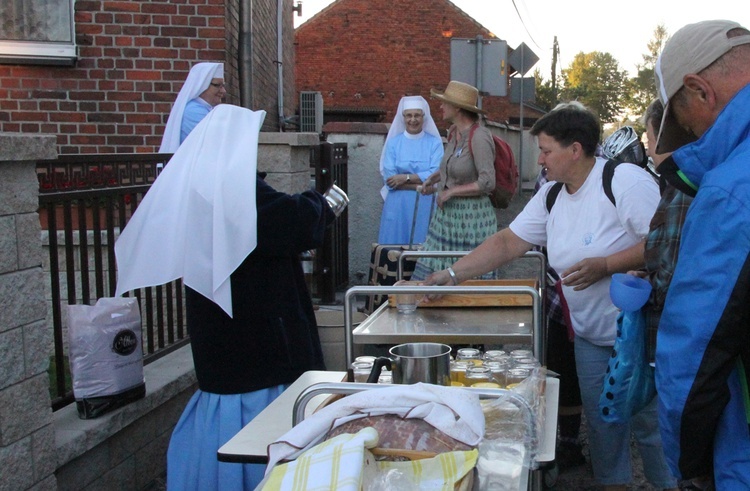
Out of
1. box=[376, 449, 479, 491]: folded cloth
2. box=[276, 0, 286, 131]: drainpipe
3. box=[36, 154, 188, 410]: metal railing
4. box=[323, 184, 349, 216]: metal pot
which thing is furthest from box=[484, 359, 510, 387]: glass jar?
box=[276, 0, 286, 131]: drainpipe

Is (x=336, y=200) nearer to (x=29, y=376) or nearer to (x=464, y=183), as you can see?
(x=29, y=376)

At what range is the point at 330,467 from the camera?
1521 mm

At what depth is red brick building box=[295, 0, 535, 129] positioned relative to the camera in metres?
33.4

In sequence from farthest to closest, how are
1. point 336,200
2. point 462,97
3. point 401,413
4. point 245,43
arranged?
point 245,43, point 462,97, point 336,200, point 401,413

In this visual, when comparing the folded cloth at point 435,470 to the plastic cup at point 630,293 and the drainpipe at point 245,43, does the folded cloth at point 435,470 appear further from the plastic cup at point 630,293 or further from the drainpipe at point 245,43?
the drainpipe at point 245,43

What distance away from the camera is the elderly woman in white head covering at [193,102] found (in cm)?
560

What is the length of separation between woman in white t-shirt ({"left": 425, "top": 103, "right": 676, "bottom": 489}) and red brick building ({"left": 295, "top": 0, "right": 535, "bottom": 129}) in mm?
29015

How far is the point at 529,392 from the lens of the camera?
217 centimetres

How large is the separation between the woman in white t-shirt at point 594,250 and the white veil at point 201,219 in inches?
40.9

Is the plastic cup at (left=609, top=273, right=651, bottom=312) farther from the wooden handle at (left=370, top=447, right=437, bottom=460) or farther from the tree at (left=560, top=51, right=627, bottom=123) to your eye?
the tree at (left=560, top=51, right=627, bottom=123)

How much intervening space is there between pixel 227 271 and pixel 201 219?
8.4 inches

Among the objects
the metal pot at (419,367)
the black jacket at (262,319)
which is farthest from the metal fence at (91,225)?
the metal pot at (419,367)

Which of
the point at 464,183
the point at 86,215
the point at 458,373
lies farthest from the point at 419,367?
the point at 464,183

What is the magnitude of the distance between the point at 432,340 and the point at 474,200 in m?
2.81
